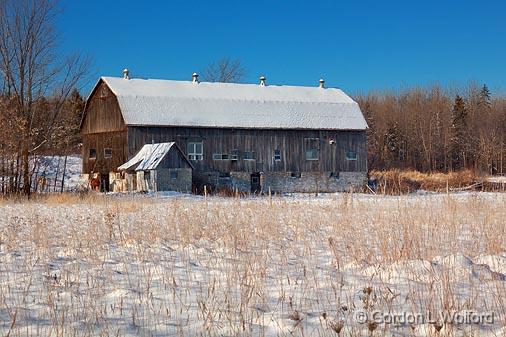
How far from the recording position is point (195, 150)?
36.2 m

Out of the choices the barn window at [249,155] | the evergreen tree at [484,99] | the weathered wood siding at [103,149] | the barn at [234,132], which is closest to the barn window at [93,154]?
the barn at [234,132]

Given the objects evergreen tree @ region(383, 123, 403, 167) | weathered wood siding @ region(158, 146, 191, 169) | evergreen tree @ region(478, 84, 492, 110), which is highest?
evergreen tree @ region(478, 84, 492, 110)

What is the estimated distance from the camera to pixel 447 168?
214 feet

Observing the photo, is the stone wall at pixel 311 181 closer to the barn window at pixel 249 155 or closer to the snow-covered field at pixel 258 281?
the barn window at pixel 249 155

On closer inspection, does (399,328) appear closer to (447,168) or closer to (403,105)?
(447,168)

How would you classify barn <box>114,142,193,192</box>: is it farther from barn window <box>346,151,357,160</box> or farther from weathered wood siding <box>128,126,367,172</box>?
barn window <box>346,151,357,160</box>

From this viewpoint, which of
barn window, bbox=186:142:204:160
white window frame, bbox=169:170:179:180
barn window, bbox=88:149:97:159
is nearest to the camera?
white window frame, bbox=169:170:179:180

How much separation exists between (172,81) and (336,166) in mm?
12581

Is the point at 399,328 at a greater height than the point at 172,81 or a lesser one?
lesser

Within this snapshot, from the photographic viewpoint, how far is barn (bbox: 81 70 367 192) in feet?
117

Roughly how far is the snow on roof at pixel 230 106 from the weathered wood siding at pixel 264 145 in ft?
1.78

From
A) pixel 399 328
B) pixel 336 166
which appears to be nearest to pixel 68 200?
pixel 399 328

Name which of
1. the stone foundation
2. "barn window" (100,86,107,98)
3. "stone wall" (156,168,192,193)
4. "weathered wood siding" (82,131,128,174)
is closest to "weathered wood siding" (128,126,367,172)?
the stone foundation

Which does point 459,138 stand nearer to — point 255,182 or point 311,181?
point 311,181
